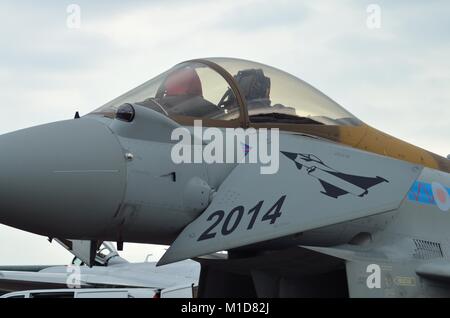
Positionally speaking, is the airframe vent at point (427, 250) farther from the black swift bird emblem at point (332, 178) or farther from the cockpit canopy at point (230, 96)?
the cockpit canopy at point (230, 96)

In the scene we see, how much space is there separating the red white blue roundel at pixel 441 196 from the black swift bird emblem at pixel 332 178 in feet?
4.95

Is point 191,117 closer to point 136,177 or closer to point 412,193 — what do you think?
point 136,177

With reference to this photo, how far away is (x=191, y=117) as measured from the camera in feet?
20.2

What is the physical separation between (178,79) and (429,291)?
283 centimetres

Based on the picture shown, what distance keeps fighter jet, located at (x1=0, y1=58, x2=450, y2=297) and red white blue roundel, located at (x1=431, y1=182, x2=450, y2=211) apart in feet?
0.51

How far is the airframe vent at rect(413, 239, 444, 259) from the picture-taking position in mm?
6949

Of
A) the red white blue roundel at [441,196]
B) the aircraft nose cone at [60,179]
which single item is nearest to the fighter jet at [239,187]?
the aircraft nose cone at [60,179]

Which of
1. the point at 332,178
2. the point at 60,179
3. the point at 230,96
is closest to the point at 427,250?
the point at 332,178

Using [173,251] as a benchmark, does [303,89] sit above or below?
above
